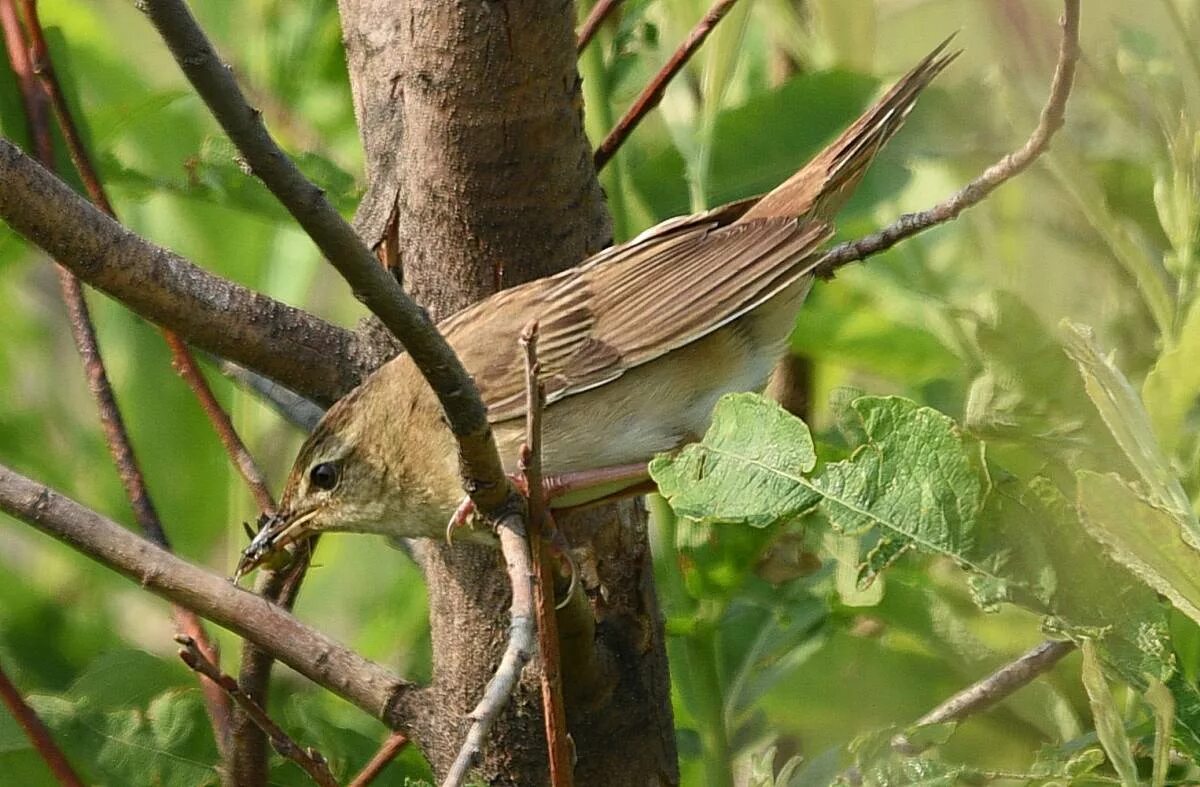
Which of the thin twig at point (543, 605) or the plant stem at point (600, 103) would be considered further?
the plant stem at point (600, 103)

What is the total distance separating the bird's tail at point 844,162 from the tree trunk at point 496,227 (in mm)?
487

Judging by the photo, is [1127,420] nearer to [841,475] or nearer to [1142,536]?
[1142,536]

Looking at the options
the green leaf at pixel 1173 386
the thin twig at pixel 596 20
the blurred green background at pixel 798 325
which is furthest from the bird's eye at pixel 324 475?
the green leaf at pixel 1173 386

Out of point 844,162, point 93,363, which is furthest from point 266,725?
point 844,162

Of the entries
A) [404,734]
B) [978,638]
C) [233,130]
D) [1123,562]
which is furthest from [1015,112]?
[404,734]

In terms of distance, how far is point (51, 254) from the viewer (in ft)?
5.58

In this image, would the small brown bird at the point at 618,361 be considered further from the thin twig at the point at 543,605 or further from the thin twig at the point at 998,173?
the thin twig at the point at 543,605

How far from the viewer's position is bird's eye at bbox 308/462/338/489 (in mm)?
2479

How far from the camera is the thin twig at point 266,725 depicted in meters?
1.68

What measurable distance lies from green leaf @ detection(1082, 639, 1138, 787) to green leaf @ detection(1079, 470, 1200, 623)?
9cm

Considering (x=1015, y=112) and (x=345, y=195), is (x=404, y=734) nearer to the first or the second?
(x=345, y=195)

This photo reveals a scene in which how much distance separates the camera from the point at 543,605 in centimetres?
149

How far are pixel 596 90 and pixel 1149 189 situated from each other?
836 mm

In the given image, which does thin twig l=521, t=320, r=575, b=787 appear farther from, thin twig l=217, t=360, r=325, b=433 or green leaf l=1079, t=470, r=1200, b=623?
thin twig l=217, t=360, r=325, b=433
